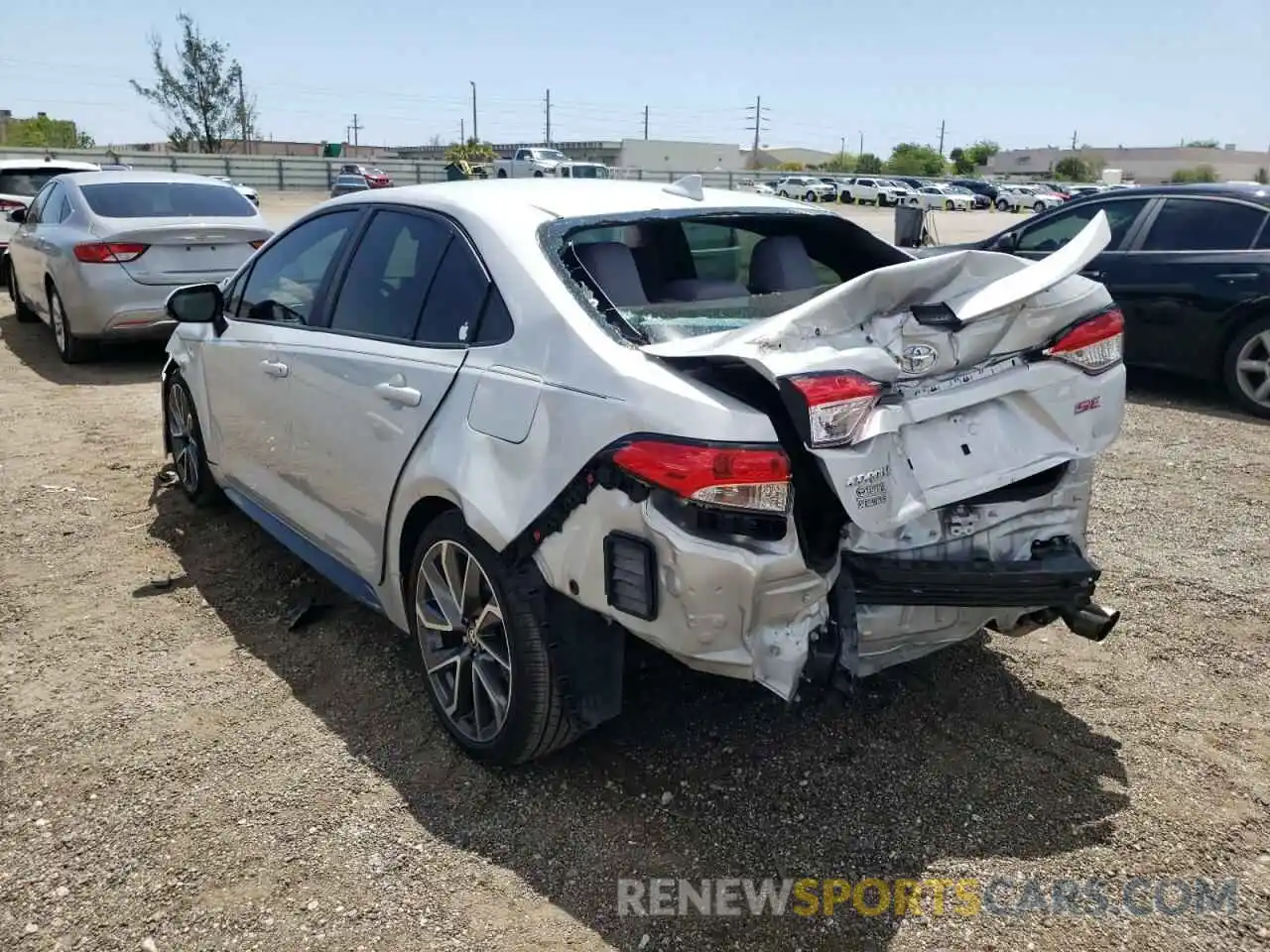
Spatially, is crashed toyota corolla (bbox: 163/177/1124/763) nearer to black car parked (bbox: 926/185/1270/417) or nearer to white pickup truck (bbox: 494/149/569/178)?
black car parked (bbox: 926/185/1270/417)

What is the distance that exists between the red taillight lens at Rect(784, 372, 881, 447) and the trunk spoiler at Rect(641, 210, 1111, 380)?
4cm

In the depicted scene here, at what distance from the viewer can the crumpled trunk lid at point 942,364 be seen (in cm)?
250

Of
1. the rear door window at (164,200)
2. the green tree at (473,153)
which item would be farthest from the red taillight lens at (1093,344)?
the green tree at (473,153)

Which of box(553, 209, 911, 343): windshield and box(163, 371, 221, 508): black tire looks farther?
box(163, 371, 221, 508): black tire

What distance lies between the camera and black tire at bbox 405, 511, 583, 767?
2805 mm

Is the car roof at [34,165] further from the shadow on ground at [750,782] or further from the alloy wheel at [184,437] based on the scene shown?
the shadow on ground at [750,782]

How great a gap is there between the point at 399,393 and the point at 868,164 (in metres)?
106

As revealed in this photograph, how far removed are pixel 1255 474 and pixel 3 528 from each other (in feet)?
22.5

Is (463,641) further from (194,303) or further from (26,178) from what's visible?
(26,178)

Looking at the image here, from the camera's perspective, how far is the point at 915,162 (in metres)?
99.2

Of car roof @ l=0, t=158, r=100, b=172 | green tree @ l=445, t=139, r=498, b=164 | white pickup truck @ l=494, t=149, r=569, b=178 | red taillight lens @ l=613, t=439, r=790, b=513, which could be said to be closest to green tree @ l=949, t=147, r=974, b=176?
green tree @ l=445, t=139, r=498, b=164

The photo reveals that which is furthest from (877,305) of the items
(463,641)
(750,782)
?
(463,641)

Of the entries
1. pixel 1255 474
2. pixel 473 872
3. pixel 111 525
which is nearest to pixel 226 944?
pixel 473 872

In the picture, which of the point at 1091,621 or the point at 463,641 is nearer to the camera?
the point at 1091,621
